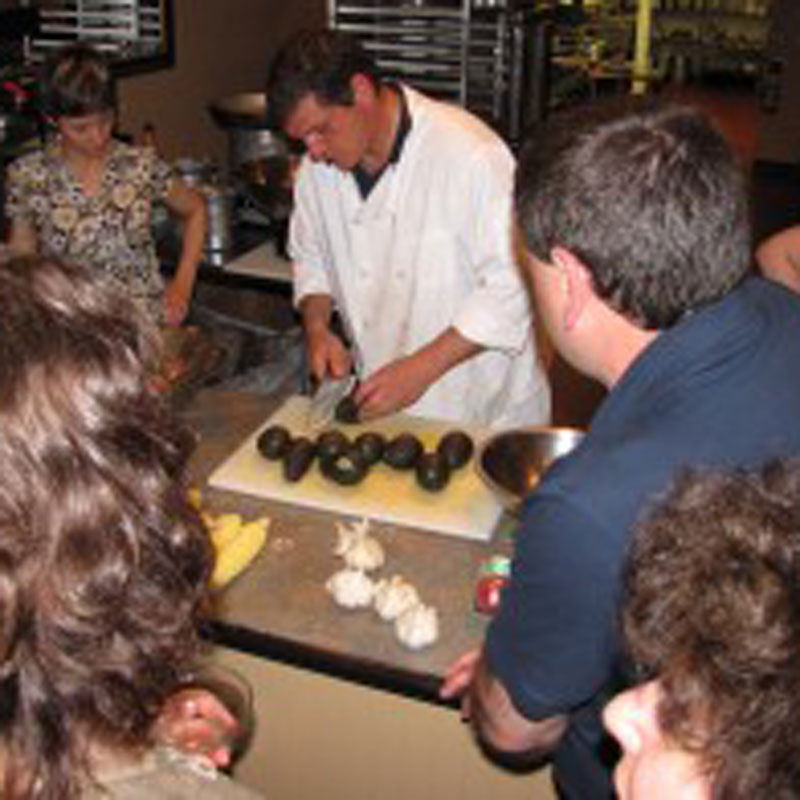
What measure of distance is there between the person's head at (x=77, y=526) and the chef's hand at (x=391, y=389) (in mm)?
1267

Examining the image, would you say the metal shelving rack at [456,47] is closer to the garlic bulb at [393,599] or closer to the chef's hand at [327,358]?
the chef's hand at [327,358]

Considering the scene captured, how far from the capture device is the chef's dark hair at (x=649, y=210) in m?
1.17

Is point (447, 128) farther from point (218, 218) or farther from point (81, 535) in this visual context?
point (81, 535)

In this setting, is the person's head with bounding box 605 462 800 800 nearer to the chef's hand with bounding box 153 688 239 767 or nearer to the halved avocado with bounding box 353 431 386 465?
the chef's hand with bounding box 153 688 239 767

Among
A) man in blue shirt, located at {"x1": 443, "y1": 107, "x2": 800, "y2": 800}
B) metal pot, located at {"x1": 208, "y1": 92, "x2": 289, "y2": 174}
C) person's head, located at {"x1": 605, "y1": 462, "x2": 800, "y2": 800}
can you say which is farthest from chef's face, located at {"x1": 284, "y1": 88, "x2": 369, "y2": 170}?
person's head, located at {"x1": 605, "y1": 462, "x2": 800, "y2": 800}

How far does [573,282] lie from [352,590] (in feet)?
2.01

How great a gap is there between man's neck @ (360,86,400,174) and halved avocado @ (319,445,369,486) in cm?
71

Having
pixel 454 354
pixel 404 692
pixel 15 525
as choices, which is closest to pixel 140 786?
pixel 15 525

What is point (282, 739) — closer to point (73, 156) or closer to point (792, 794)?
point (792, 794)

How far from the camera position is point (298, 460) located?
191cm

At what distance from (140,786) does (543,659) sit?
0.51 meters

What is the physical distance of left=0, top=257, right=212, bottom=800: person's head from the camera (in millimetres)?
702

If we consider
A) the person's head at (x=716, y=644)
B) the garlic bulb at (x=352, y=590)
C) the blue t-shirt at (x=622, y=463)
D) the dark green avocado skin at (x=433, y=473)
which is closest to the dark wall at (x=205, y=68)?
the dark green avocado skin at (x=433, y=473)

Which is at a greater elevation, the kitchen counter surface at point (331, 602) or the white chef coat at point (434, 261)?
the white chef coat at point (434, 261)
